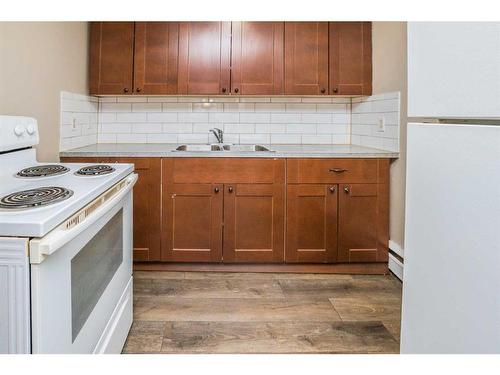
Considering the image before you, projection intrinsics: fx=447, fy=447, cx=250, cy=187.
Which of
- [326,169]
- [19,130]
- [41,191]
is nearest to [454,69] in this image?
[41,191]

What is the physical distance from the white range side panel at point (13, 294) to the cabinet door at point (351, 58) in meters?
2.73

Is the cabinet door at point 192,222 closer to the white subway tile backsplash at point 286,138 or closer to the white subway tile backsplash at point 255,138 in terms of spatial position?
the white subway tile backsplash at point 255,138

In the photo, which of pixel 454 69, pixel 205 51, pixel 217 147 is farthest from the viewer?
pixel 217 147

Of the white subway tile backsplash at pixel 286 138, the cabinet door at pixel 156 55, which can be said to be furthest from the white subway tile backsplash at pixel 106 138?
the white subway tile backsplash at pixel 286 138

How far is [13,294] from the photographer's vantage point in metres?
0.93

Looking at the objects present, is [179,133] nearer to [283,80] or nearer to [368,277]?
[283,80]

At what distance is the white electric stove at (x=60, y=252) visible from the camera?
0.93 metres

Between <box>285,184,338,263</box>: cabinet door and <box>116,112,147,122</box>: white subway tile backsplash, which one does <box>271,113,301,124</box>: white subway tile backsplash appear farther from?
<box>116,112,147,122</box>: white subway tile backsplash

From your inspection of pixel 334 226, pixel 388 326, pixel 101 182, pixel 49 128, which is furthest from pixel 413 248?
pixel 49 128

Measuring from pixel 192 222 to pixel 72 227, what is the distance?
1.87 m

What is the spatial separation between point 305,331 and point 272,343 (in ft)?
0.67

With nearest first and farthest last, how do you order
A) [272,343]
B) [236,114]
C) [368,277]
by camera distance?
[272,343] → [368,277] → [236,114]

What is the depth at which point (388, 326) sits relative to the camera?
7.18ft

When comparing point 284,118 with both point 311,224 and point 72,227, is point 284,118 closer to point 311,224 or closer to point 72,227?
point 311,224
